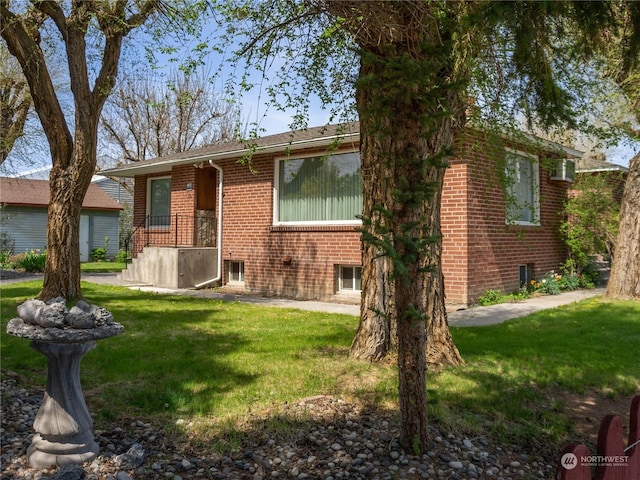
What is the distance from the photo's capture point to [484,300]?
9750mm

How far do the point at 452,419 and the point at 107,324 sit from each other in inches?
90.2

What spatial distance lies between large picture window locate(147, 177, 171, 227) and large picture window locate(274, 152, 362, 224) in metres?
4.78

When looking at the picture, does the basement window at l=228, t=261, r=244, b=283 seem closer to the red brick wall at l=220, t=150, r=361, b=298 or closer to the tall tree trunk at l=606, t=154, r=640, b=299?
the red brick wall at l=220, t=150, r=361, b=298

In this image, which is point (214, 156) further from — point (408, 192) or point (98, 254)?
point (98, 254)

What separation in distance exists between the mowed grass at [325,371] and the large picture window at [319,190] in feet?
11.9

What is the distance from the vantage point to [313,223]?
11.3 meters

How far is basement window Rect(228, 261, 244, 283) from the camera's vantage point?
42.8 feet

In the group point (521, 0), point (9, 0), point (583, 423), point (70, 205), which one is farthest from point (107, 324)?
point (9, 0)

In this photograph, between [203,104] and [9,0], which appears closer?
[9,0]

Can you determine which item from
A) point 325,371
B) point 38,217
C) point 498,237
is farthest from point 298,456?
point 38,217

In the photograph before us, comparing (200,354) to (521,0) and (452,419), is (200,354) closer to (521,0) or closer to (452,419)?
(452,419)

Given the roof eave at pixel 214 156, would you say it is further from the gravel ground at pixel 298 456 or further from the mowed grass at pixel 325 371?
the gravel ground at pixel 298 456

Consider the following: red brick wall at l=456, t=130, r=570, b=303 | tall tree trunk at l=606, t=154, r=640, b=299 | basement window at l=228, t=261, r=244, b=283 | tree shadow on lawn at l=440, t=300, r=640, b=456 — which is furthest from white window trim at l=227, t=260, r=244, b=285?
tall tree trunk at l=606, t=154, r=640, b=299

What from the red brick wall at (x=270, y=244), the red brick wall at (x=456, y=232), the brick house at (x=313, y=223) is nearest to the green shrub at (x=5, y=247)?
the brick house at (x=313, y=223)
